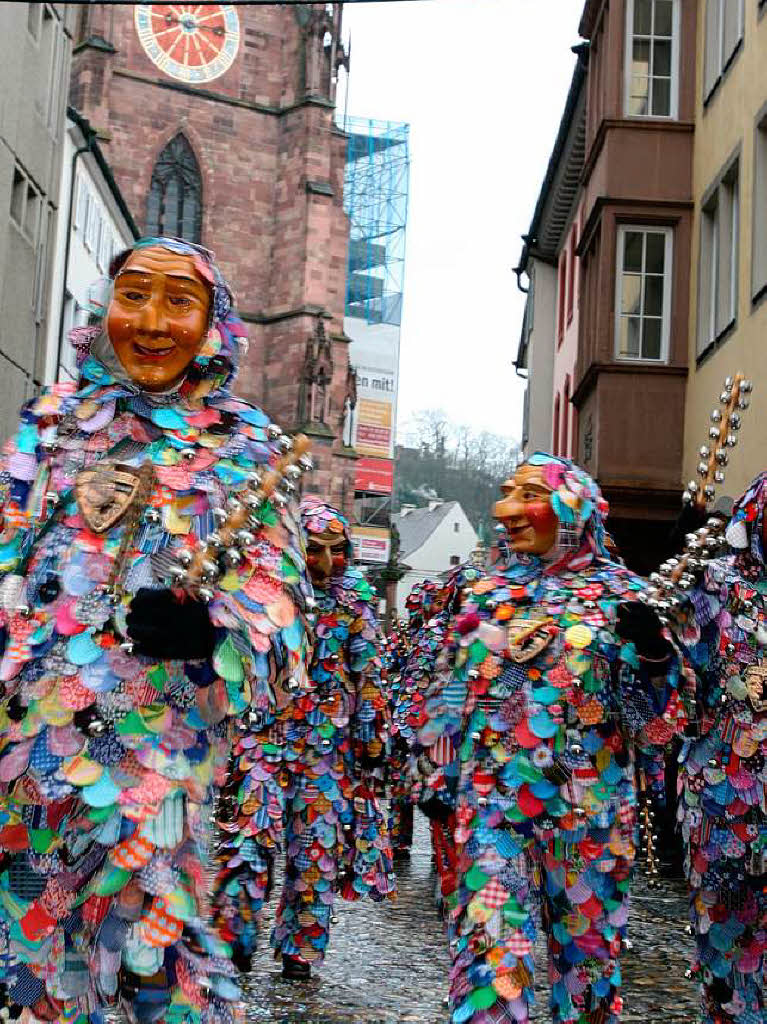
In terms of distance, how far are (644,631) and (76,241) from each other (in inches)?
1057

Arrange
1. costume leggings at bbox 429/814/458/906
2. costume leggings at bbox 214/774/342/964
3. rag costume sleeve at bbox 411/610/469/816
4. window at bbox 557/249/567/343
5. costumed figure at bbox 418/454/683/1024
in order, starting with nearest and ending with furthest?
costumed figure at bbox 418/454/683/1024 → rag costume sleeve at bbox 411/610/469/816 → costume leggings at bbox 429/814/458/906 → costume leggings at bbox 214/774/342/964 → window at bbox 557/249/567/343

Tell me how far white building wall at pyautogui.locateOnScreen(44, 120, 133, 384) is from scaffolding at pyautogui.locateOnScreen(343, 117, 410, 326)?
103ft

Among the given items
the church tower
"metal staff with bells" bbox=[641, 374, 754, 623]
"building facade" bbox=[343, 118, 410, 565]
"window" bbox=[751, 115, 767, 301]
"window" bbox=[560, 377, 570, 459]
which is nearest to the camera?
"metal staff with bells" bbox=[641, 374, 754, 623]

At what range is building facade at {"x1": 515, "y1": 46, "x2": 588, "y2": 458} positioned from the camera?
27000mm

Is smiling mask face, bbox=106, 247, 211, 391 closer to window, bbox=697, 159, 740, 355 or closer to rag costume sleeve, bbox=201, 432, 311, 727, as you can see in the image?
rag costume sleeve, bbox=201, 432, 311, 727

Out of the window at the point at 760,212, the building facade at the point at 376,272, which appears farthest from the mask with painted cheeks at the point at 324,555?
the building facade at the point at 376,272

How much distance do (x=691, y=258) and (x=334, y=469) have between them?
3203 centimetres

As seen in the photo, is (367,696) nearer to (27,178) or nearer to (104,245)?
(27,178)

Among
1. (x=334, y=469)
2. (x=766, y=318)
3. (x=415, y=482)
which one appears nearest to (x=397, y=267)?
(x=334, y=469)

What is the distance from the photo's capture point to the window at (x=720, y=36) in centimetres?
1723

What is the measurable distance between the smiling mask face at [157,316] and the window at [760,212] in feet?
36.8

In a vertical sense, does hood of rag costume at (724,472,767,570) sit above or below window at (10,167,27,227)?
below

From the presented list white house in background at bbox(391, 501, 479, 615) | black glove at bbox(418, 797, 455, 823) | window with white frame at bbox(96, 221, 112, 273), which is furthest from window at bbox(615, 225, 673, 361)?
white house in background at bbox(391, 501, 479, 615)

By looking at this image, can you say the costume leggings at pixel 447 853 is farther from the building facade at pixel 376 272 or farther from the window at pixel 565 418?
the building facade at pixel 376 272
